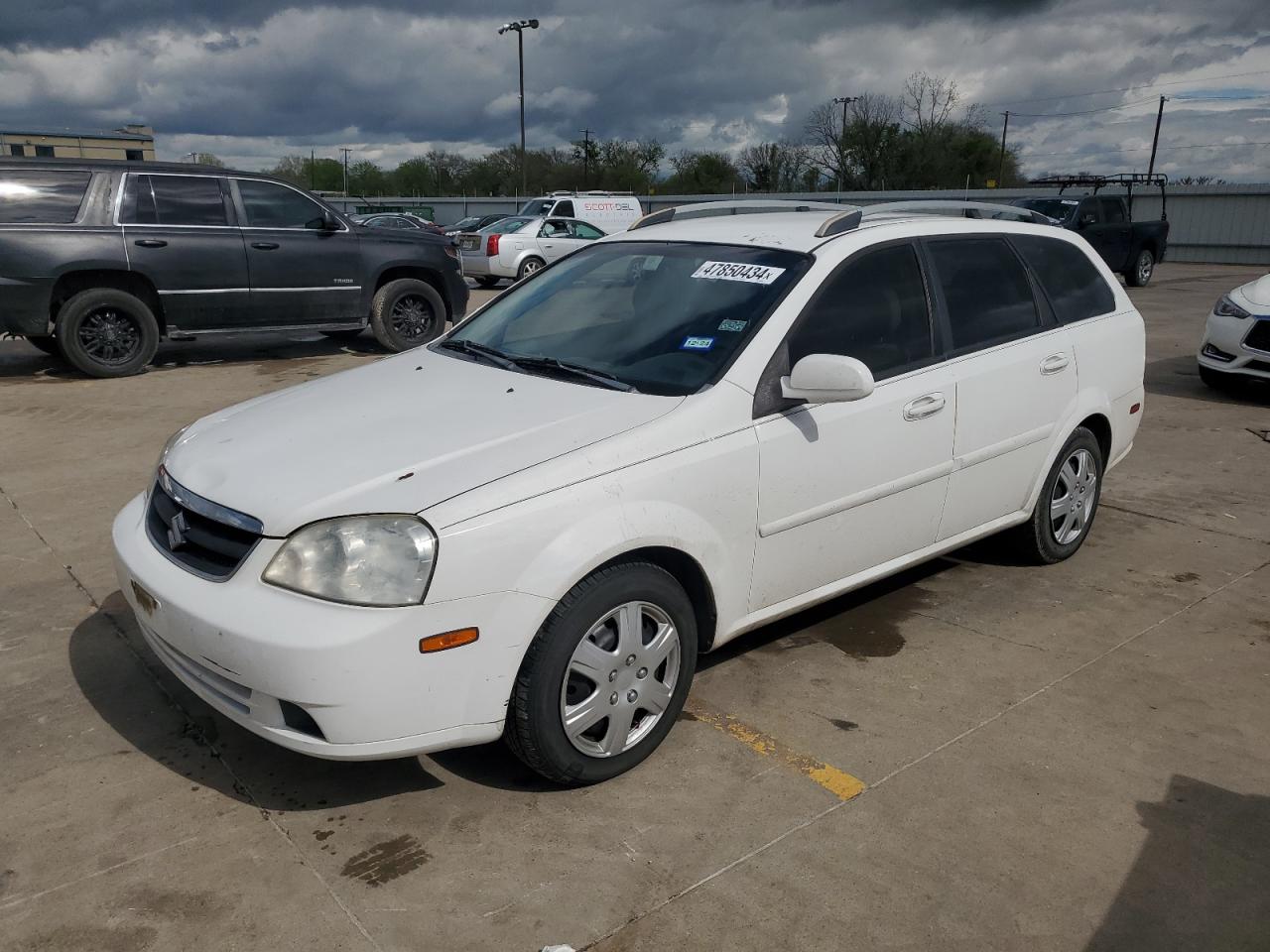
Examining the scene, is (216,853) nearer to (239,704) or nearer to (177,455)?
(239,704)

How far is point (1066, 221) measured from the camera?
18.7m

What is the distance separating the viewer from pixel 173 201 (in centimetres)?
966

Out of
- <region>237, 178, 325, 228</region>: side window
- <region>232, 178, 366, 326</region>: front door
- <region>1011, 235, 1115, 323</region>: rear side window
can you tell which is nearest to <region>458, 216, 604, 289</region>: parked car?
<region>232, 178, 366, 326</region>: front door

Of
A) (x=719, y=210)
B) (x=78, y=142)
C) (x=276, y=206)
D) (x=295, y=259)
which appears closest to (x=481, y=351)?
(x=719, y=210)

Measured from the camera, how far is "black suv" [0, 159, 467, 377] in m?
8.99

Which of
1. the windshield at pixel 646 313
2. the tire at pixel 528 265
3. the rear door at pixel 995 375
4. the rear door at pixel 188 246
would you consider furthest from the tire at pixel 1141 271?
the windshield at pixel 646 313

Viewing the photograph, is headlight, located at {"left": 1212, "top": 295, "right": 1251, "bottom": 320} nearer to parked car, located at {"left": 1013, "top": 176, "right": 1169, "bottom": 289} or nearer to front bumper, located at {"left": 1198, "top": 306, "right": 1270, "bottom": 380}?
front bumper, located at {"left": 1198, "top": 306, "right": 1270, "bottom": 380}

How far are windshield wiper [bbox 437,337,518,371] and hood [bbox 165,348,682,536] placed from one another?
0.20ft

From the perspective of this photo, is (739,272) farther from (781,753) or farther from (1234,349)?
(1234,349)

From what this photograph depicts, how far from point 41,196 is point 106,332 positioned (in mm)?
1246

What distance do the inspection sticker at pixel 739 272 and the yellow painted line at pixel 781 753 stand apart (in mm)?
1530

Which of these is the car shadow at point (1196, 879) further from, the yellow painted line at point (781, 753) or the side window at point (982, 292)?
the side window at point (982, 292)

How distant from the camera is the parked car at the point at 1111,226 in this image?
19.0 metres

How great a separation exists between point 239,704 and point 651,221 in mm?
2882
